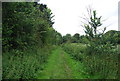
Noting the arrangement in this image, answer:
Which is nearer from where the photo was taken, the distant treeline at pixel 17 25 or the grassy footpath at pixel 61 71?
the grassy footpath at pixel 61 71

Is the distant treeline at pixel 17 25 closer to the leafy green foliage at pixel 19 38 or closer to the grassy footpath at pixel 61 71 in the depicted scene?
the leafy green foliage at pixel 19 38

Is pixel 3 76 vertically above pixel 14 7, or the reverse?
pixel 14 7

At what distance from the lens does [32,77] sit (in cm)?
646

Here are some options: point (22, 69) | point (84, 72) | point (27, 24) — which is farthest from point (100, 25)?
point (22, 69)

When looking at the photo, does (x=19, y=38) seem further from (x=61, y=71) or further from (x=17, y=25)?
(x=61, y=71)

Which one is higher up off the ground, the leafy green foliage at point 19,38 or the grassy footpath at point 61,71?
the leafy green foliage at point 19,38

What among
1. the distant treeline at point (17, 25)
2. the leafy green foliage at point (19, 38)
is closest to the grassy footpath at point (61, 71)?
the leafy green foliage at point (19, 38)

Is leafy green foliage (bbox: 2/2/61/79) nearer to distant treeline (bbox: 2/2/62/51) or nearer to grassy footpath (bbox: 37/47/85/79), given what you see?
distant treeline (bbox: 2/2/62/51)

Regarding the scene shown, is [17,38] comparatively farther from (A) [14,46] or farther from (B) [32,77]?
(B) [32,77]

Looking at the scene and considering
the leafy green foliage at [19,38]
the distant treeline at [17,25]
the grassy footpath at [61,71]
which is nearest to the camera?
the leafy green foliage at [19,38]

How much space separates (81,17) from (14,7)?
243 inches

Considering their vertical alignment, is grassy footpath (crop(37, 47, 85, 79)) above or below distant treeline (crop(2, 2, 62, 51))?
below

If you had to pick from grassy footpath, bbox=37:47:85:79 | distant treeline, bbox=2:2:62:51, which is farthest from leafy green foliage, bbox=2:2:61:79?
grassy footpath, bbox=37:47:85:79

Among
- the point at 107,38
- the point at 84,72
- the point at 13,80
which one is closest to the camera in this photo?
the point at 13,80
